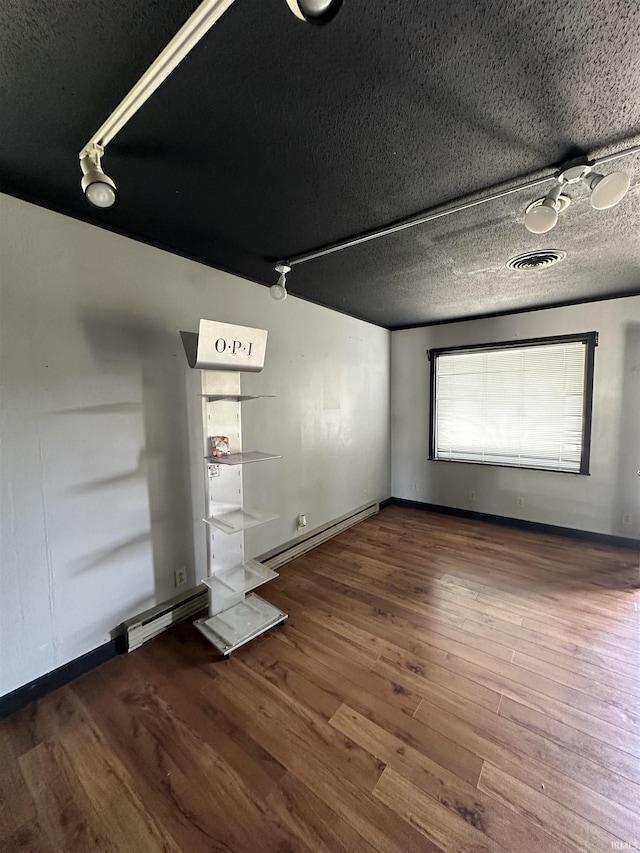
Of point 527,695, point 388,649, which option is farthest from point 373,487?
point 527,695

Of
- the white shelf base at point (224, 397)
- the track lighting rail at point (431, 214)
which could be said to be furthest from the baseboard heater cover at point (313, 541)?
the track lighting rail at point (431, 214)

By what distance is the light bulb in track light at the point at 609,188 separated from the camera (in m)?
1.23

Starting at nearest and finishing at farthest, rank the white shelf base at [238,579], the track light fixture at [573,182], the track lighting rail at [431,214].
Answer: the track light fixture at [573,182]
the track lighting rail at [431,214]
the white shelf base at [238,579]

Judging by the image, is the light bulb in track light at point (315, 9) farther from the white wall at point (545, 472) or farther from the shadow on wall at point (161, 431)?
the white wall at point (545, 472)

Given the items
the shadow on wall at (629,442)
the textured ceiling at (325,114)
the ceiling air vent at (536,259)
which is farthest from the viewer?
the shadow on wall at (629,442)

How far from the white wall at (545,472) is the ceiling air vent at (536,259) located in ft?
4.60

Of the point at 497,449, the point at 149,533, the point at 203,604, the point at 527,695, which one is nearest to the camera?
the point at 527,695

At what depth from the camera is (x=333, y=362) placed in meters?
3.68

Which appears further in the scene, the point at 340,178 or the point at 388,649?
the point at 388,649

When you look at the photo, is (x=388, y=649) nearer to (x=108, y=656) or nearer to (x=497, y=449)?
(x=108, y=656)

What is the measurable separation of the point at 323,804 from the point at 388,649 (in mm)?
895

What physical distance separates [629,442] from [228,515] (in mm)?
3918

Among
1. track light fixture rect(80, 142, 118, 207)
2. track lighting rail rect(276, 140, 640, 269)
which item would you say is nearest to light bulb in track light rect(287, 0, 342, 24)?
track light fixture rect(80, 142, 118, 207)

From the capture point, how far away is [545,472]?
374 centimetres
